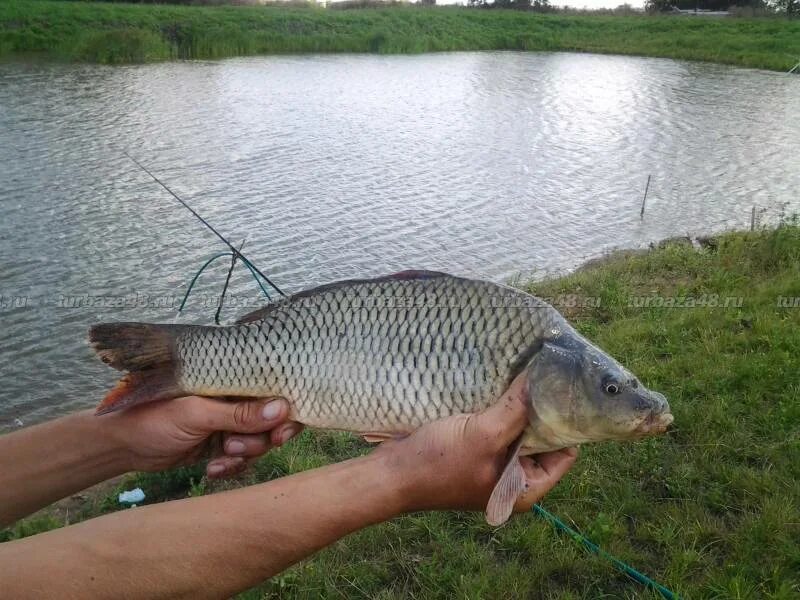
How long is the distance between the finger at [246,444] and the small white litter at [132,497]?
5.20ft

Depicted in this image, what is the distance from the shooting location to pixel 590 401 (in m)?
1.89

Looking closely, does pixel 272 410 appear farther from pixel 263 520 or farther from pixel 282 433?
pixel 263 520

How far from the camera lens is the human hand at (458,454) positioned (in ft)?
6.04

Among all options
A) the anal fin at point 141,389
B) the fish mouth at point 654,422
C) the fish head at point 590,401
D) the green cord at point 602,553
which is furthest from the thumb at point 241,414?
the green cord at point 602,553

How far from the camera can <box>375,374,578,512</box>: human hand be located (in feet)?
6.04

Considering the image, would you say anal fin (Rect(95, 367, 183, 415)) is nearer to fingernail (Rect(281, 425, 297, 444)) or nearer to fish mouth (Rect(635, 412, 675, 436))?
fingernail (Rect(281, 425, 297, 444))

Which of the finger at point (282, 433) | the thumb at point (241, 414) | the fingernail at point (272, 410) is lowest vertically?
the finger at point (282, 433)

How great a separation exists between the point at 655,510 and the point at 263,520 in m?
1.89

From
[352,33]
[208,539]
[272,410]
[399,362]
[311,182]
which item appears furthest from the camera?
[352,33]

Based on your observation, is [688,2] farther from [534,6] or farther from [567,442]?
[567,442]

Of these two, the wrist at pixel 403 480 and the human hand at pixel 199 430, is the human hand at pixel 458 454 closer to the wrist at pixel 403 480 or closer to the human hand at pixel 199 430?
the wrist at pixel 403 480

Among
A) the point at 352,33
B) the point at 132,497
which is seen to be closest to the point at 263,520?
the point at 132,497

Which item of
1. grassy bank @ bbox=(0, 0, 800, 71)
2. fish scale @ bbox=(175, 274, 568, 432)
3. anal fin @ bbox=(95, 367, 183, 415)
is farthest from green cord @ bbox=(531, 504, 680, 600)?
grassy bank @ bbox=(0, 0, 800, 71)

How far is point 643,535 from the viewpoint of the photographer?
2836mm
